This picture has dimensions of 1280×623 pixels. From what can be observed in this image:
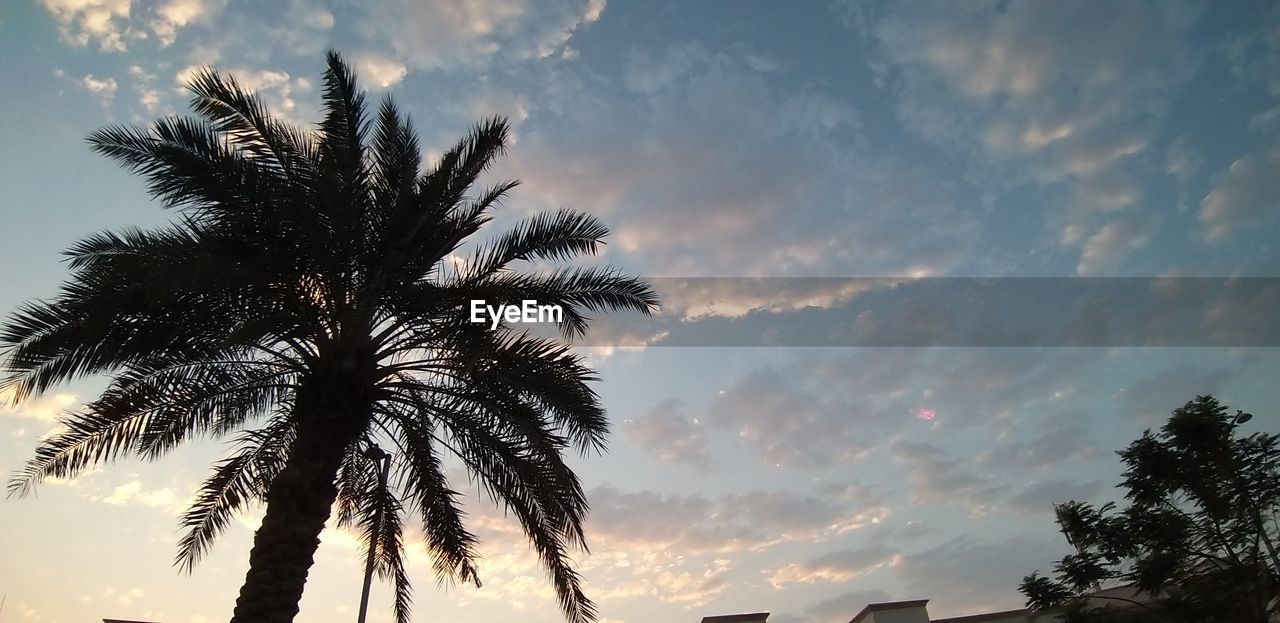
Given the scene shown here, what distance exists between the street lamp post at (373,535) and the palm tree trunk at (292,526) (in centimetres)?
234

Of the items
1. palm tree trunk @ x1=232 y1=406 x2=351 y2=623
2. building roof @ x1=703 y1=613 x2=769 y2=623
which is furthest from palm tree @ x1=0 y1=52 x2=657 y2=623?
building roof @ x1=703 y1=613 x2=769 y2=623

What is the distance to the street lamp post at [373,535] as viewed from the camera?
458 inches

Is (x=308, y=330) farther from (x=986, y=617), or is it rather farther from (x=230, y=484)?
(x=986, y=617)

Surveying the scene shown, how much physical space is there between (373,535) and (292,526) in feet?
12.1

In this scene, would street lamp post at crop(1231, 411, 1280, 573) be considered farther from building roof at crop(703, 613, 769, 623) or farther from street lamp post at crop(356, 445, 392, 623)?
street lamp post at crop(356, 445, 392, 623)

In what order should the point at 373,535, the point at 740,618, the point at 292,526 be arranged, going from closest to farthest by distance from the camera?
the point at 292,526 → the point at 373,535 → the point at 740,618

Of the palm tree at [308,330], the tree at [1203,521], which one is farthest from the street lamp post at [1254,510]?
the palm tree at [308,330]

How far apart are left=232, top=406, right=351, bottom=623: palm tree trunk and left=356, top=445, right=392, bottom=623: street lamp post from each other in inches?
91.9

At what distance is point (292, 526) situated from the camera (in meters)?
8.65

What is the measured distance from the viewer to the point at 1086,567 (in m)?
18.4

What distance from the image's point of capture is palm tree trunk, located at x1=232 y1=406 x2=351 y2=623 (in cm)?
830

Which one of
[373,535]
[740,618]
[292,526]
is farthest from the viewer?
[740,618]

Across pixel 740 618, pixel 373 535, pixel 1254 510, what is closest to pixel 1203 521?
pixel 1254 510

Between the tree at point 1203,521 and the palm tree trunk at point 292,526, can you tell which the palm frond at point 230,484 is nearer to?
the palm tree trunk at point 292,526
